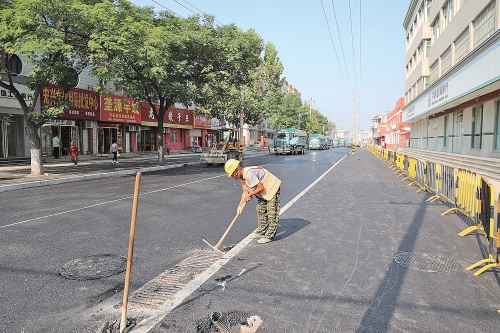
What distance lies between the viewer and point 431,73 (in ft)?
92.1

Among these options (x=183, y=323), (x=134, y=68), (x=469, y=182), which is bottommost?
(x=183, y=323)

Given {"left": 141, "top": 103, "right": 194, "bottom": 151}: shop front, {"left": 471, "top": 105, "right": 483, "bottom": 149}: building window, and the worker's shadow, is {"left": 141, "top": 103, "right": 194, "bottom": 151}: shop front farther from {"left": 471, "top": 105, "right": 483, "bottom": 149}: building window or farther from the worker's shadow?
the worker's shadow

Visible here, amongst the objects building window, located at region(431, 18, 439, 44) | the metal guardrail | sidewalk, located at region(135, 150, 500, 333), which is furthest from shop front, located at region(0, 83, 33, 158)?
building window, located at region(431, 18, 439, 44)

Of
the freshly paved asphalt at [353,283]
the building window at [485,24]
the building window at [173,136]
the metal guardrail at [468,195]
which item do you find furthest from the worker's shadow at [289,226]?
the building window at [173,136]

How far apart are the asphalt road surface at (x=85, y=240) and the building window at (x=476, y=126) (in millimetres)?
10811

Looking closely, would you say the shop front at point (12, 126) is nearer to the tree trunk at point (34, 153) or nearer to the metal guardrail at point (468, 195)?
the tree trunk at point (34, 153)

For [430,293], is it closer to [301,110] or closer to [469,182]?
[469,182]

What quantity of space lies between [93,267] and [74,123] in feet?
81.3

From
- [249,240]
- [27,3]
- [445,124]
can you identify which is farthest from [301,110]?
[249,240]

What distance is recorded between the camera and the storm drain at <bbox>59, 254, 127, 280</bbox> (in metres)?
4.26

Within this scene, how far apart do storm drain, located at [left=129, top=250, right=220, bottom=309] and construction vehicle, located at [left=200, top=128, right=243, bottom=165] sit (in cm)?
1748

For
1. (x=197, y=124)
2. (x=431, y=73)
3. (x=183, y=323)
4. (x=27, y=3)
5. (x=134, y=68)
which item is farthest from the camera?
(x=197, y=124)

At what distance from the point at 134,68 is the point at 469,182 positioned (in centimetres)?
1687

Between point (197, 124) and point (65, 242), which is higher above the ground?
point (197, 124)
